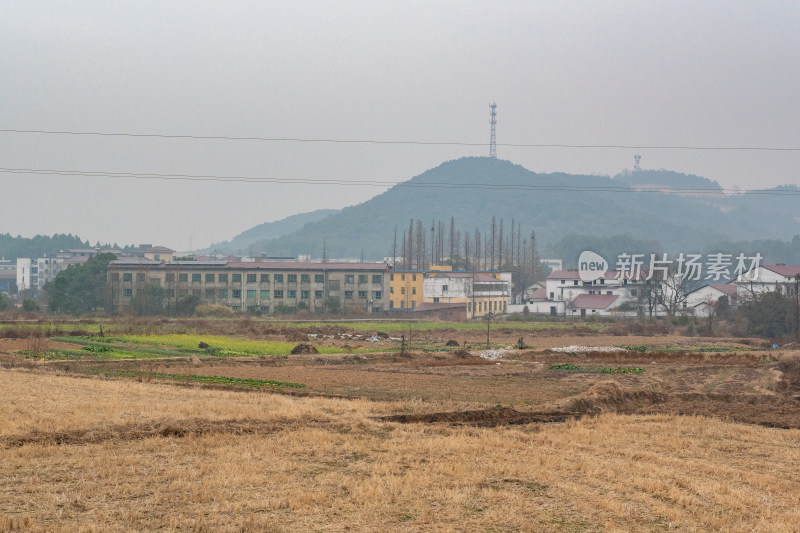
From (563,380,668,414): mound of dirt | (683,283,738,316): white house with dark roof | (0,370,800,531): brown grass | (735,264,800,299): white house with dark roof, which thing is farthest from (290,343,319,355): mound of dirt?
(735,264,800,299): white house with dark roof

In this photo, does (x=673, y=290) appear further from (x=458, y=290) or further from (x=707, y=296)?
(x=458, y=290)

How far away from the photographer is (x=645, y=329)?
69.6m

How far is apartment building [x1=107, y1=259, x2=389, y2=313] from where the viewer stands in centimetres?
9335

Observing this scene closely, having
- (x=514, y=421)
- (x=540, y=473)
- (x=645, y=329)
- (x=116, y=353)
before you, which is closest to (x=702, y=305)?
(x=645, y=329)

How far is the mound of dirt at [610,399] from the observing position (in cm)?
2216

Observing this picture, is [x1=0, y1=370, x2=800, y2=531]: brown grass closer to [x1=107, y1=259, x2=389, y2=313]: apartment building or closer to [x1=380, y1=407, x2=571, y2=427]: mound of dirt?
[x1=380, y1=407, x2=571, y2=427]: mound of dirt

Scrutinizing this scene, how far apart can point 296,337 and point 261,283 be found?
137 ft

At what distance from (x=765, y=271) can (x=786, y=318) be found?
25.8 meters

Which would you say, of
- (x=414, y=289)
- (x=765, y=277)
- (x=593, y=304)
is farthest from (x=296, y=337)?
(x=765, y=277)

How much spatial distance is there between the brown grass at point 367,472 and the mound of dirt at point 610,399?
158 cm

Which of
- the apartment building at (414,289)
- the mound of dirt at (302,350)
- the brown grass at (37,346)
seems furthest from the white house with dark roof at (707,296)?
the brown grass at (37,346)

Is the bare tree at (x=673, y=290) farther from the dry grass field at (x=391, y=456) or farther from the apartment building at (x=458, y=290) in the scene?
the dry grass field at (x=391, y=456)

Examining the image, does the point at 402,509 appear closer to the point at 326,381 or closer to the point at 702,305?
the point at 326,381

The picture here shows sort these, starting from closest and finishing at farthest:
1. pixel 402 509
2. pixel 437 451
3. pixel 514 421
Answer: pixel 402 509
pixel 437 451
pixel 514 421
